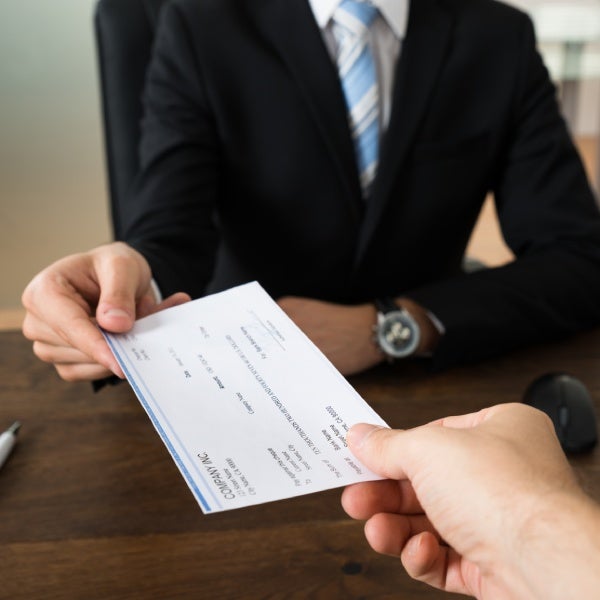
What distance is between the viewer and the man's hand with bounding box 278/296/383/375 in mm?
822

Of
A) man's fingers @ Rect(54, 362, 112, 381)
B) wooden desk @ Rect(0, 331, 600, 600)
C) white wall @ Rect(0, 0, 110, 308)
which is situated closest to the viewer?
wooden desk @ Rect(0, 331, 600, 600)

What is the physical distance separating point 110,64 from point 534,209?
0.81 m

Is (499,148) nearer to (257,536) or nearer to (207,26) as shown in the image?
(207,26)

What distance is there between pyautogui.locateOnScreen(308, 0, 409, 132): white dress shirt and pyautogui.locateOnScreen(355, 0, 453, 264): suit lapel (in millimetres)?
26

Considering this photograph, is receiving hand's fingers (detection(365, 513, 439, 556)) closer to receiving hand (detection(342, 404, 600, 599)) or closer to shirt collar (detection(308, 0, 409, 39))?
receiving hand (detection(342, 404, 600, 599))

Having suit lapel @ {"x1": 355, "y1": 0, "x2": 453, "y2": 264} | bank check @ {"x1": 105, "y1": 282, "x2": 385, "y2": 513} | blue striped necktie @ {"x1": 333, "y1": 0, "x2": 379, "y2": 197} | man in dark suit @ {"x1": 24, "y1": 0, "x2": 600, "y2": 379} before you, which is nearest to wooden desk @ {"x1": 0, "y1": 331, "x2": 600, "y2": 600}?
bank check @ {"x1": 105, "y1": 282, "x2": 385, "y2": 513}

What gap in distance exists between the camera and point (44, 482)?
615 millimetres

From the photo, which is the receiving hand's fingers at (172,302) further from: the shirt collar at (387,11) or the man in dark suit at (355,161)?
the shirt collar at (387,11)

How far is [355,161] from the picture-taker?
44.8 inches

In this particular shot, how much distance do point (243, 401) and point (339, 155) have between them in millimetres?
717

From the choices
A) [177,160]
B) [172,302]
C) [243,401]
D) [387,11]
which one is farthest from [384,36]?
[243,401]

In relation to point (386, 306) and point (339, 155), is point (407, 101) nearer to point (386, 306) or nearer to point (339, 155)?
point (339, 155)

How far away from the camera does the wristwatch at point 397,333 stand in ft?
2.77

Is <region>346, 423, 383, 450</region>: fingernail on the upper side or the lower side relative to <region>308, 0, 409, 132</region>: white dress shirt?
lower
